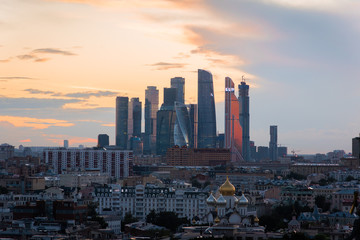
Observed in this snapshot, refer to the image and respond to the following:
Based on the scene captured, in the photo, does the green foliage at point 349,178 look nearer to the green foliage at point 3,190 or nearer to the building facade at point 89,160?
the building facade at point 89,160

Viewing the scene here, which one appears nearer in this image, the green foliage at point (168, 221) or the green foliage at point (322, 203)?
the green foliage at point (168, 221)

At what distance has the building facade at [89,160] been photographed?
180125 mm

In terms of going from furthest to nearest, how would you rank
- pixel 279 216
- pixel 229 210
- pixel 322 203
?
pixel 322 203, pixel 279 216, pixel 229 210

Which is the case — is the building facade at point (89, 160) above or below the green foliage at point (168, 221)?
above

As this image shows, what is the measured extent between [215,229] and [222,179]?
104 m

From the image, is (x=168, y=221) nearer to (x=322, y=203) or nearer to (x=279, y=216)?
(x=279, y=216)

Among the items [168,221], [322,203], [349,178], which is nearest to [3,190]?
[322,203]

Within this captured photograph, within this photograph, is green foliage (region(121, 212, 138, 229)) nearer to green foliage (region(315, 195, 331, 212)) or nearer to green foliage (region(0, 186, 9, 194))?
green foliage (region(315, 195, 331, 212))

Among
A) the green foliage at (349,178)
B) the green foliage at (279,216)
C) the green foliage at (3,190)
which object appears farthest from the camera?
the green foliage at (349,178)

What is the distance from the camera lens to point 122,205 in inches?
4286

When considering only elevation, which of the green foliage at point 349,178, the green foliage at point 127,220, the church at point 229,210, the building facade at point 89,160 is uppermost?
the building facade at point 89,160

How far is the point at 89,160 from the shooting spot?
594ft

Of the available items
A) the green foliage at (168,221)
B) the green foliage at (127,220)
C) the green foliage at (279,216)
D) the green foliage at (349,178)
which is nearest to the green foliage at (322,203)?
the green foliage at (279,216)

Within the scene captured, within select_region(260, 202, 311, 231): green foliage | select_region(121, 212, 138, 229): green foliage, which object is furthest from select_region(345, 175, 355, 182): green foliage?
select_region(121, 212, 138, 229): green foliage
